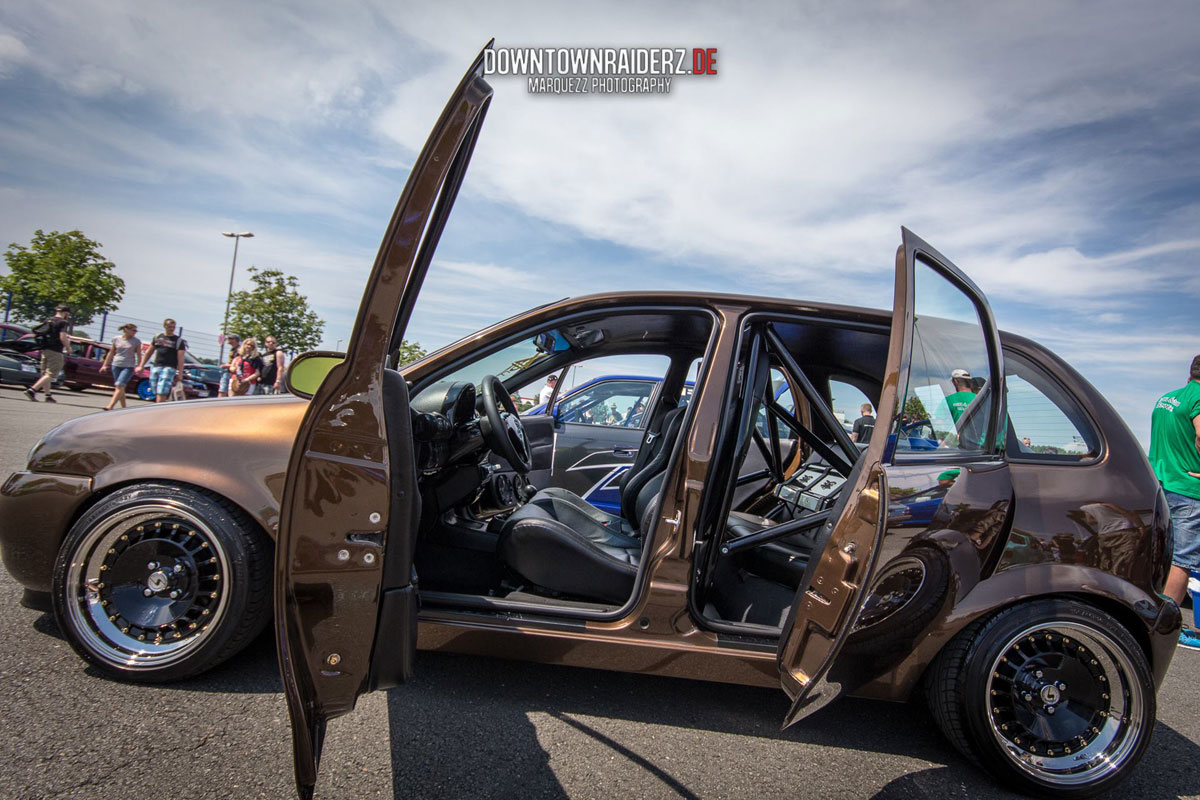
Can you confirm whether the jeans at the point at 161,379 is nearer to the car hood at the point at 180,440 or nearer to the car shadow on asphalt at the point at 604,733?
the car hood at the point at 180,440

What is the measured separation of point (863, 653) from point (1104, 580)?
0.87 m

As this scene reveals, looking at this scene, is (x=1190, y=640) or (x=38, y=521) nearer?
(x=38, y=521)

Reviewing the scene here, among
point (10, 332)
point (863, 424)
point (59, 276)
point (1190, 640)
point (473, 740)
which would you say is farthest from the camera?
point (59, 276)

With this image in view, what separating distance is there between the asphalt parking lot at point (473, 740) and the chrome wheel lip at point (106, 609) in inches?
4.3

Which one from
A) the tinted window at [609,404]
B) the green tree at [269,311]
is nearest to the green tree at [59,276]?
the green tree at [269,311]

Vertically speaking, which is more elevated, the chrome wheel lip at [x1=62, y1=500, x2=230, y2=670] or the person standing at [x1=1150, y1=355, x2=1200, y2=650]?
the person standing at [x1=1150, y1=355, x2=1200, y2=650]

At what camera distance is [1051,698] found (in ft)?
7.39

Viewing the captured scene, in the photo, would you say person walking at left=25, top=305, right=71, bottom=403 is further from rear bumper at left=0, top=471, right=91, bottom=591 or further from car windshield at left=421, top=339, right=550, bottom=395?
car windshield at left=421, top=339, right=550, bottom=395

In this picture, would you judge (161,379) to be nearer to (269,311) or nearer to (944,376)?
(944,376)

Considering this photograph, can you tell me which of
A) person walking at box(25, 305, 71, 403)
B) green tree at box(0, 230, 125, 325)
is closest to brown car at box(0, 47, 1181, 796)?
person walking at box(25, 305, 71, 403)

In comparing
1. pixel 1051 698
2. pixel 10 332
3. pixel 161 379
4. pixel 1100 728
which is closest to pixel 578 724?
pixel 1051 698

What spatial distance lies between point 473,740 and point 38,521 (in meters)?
1.68

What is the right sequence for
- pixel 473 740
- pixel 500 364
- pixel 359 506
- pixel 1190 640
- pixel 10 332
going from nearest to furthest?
pixel 359 506 → pixel 473 740 → pixel 500 364 → pixel 1190 640 → pixel 10 332

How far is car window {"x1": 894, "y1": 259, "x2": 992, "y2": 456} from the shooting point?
1950 millimetres
